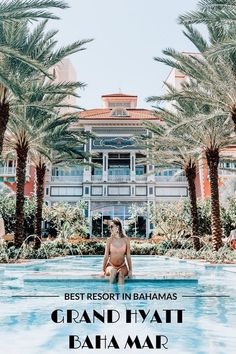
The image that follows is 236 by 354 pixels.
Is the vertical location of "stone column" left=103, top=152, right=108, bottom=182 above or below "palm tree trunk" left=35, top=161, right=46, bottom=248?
above

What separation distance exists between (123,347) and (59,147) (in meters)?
17.1

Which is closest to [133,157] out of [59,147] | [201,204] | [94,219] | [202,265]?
[94,219]

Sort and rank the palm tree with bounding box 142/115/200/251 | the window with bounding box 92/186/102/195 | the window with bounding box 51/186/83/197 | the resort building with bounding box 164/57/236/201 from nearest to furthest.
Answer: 1. the palm tree with bounding box 142/115/200/251
2. the resort building with bounding box 164/57/236/201
3. the window with bounding box 51/186/83/197
4. the window with bounding box 92/186/102/195

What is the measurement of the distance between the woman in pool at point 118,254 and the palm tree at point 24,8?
6816 millimetres

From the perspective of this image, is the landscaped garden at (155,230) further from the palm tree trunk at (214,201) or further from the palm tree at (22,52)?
the palm tree at (22,52)

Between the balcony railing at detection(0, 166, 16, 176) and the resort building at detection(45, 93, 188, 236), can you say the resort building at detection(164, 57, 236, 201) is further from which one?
the balcony railing at detection(0, 166, 16, 176)

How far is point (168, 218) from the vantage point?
93.4 ft

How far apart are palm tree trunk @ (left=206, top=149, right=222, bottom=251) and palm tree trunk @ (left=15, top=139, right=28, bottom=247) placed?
7.90m

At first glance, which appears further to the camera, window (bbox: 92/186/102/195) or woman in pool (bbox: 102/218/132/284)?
window (bbox: 92/186/102/195)

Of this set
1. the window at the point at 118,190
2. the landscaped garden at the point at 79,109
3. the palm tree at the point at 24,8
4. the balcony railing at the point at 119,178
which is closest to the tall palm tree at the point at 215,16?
the landscaped garden at the point at 79,109

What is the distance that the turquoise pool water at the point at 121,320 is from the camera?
420 centimetres

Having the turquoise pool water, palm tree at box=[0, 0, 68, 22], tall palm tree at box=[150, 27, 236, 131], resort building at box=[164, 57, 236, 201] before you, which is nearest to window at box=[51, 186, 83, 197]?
resort building at box=[164, 57, 236, 201]

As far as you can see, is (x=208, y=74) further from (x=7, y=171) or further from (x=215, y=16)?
(x=7, y=171)

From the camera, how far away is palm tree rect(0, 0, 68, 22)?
11641 millimetres
